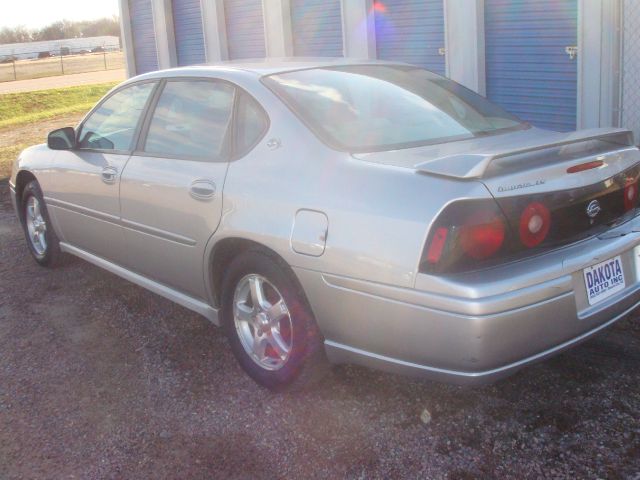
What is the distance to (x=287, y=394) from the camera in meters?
3.73

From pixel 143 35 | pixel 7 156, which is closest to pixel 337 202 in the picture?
pixel 7 156

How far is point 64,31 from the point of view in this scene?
355 feet

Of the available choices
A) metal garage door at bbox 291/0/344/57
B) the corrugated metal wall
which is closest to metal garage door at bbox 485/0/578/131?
the corrugated metal wall

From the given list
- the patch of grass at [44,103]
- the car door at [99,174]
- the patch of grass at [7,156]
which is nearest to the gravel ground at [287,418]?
the car door at [99,174]

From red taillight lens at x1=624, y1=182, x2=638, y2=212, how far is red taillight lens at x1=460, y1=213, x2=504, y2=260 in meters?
0.91

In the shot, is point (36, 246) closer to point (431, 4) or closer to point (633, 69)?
point (633, 69)

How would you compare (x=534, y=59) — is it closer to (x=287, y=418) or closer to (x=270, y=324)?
(x=270, y=324)

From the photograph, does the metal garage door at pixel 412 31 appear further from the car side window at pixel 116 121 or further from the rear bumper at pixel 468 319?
the rear bumper at pixel 468 319

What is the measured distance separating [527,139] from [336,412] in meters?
1.57

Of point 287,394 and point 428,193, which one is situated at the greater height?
point 428,193

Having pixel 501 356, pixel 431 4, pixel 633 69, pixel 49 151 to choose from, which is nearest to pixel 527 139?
pixel 501 356

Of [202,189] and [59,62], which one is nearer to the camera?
[202,189]

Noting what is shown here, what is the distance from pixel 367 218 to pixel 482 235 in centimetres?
46

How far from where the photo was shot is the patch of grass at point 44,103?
20.4m
